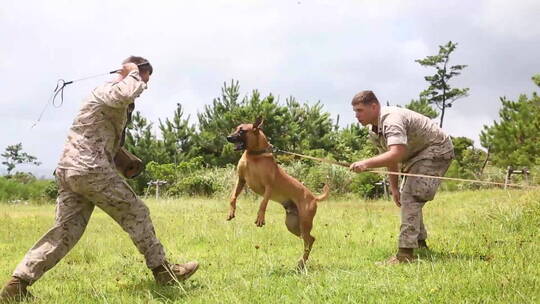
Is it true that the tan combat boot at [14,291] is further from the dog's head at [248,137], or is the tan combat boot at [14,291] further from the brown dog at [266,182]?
the dog's head at [248,137]

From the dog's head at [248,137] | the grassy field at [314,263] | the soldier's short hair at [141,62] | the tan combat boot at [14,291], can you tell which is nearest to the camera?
the grassy field at [314,263]

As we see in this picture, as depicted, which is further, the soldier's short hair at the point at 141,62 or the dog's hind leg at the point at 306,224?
the dog's hind leg at the point at 306,224

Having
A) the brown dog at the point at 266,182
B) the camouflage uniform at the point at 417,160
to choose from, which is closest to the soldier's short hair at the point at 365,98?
the camouflage uniform at the point at 417,160

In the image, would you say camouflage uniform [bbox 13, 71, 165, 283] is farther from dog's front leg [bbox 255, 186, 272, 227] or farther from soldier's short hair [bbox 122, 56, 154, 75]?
dog's front leg [bbox 255, 186, 272, 227]

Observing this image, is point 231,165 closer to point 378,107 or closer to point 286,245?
point 286,245

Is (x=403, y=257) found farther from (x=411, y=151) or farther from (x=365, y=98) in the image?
(x=365, y=98)

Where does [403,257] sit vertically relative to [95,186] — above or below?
below

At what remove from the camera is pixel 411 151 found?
6402 millimetres

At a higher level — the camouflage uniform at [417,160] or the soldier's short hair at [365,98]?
the soldier's short hair at [365,98]

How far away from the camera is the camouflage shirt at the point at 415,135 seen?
6.00 meters

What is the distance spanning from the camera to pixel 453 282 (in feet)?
14.7

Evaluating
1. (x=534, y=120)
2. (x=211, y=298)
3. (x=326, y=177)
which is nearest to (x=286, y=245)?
(x=211, y=298)

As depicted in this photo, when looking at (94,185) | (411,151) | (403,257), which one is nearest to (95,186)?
(94,185)

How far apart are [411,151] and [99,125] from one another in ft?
11.2
